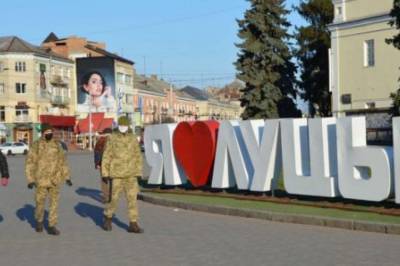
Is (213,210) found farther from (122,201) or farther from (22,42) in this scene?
(22,42)

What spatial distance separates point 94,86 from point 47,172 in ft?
296

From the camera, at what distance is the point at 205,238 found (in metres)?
11.5

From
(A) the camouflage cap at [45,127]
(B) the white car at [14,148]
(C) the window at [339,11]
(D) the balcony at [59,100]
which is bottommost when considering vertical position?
(B) the white car at [14,148]

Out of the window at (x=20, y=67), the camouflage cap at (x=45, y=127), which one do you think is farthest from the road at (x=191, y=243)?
the window at (x=20, y=67)

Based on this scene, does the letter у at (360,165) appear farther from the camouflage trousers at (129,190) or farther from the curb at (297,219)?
the camouflage trousers at (129,190)

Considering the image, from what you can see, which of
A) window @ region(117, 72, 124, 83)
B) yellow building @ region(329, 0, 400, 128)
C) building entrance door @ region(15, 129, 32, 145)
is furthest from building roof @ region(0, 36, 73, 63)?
yellow building @ region(329, 0, 400, 128)

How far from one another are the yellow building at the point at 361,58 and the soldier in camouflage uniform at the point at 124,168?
107 feet

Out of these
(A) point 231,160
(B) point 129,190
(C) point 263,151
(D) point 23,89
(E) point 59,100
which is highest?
(D) point 23,89

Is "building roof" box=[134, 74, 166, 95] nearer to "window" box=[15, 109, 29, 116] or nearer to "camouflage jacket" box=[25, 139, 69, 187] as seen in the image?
"window" box=[15, 109, 29, 116]

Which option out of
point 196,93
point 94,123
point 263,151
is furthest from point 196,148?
point 196,93

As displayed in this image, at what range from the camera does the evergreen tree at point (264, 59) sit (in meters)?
49.5

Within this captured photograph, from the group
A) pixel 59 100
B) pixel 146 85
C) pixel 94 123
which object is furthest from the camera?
pixel 146 85

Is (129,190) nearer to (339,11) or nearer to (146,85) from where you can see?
(339,11)

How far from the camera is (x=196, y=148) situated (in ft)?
60.6
